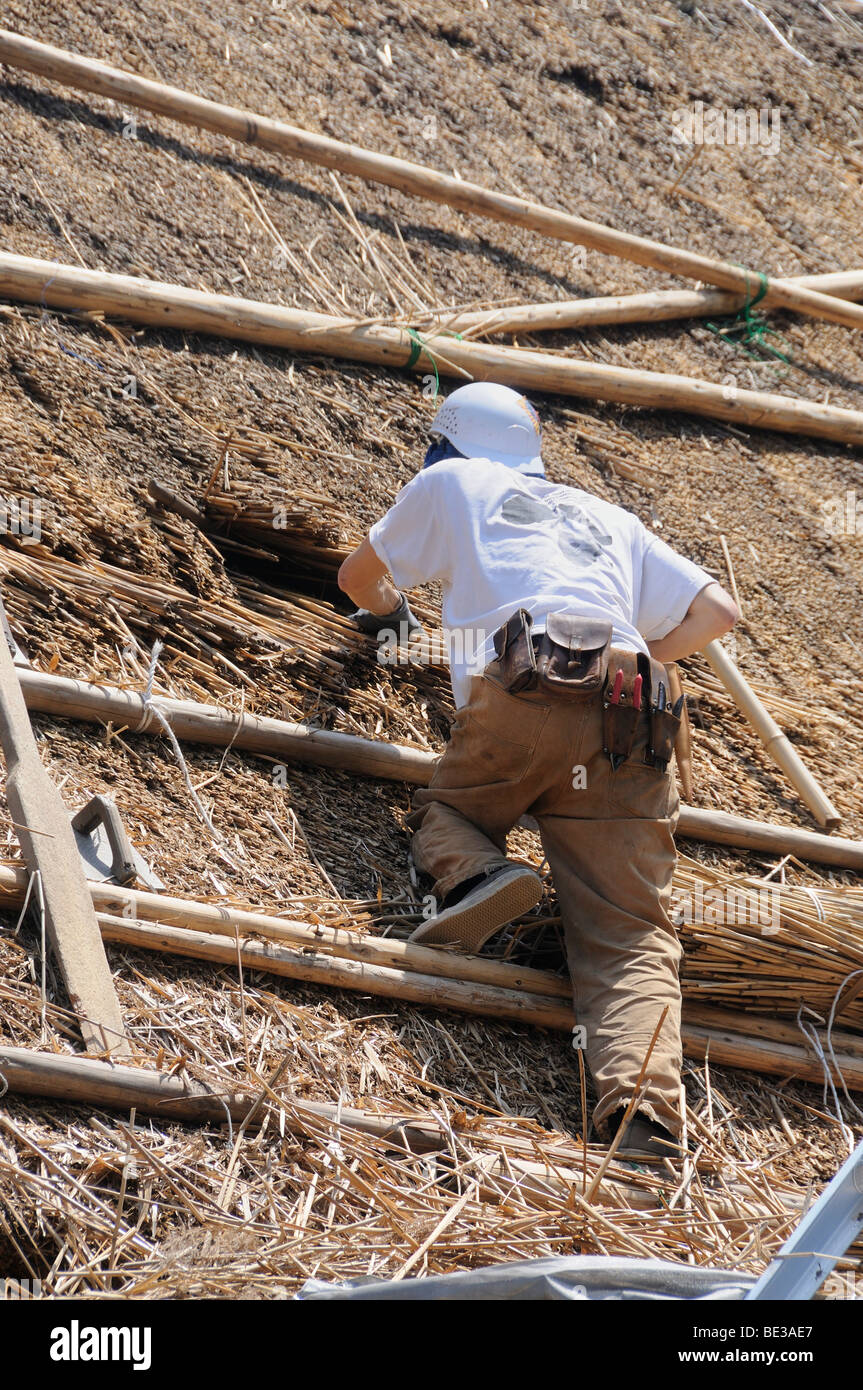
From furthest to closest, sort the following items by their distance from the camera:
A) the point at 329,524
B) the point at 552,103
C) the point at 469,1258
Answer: the point at 552,103 → the point at 329,524 → the point at 469,1258

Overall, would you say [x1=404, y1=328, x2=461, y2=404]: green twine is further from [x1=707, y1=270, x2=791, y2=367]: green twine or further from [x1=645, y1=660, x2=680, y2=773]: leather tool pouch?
[x1=645, y1=660, x2=680, y2=773]: leather tool pouch

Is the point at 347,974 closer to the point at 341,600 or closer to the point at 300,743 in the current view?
the point at 300,743

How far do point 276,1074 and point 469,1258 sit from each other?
1.53 feet

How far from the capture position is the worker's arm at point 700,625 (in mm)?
3133

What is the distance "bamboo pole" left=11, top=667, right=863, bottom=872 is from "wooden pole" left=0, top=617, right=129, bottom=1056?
210mm

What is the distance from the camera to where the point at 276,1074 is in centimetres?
229

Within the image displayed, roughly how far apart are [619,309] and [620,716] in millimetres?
2806

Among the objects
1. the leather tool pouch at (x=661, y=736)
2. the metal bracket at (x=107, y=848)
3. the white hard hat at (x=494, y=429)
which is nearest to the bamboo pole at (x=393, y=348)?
the white hard hat at (x=494, y=429)

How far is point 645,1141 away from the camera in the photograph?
8.37 feet

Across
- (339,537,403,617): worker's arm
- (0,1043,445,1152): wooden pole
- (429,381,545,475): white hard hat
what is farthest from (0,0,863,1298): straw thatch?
(429,381,545,475): white hard hat

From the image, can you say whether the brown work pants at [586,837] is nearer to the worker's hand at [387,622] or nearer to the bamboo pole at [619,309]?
the worker's hand at [387,622]

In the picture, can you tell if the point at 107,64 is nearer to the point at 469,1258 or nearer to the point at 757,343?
the point at 757,343

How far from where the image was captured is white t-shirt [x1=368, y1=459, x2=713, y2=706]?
9.67 ft
